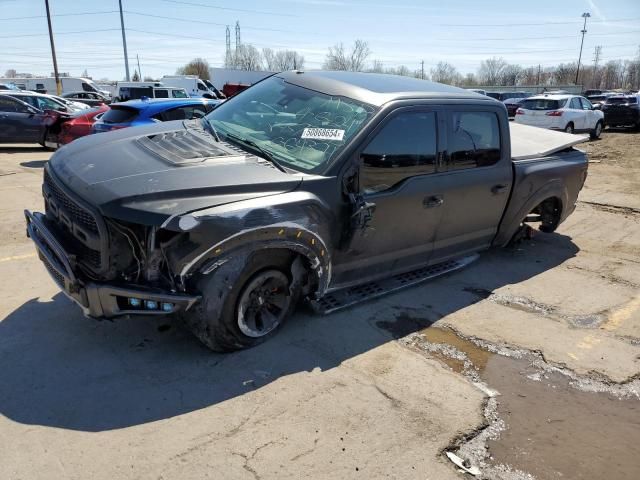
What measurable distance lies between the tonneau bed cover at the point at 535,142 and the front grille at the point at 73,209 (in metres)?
4.09

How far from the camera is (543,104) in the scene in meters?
17.9

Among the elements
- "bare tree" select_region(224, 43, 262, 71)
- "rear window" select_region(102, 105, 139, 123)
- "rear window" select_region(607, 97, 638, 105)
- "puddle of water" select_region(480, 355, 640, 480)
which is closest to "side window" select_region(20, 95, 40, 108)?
"rear window" select_region(102, 105, 139, 123)

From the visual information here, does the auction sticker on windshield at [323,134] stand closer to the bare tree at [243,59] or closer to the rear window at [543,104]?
the rear window at [543,104]

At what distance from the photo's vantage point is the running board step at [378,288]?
4.12m

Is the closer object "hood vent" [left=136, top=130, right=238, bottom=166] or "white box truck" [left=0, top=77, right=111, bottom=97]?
"hood vent" [left=136, top=130, right=238, bottom=166]

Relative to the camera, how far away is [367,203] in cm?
368

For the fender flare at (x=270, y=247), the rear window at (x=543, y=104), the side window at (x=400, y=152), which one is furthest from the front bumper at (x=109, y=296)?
the rear window at (x=543, y=104)

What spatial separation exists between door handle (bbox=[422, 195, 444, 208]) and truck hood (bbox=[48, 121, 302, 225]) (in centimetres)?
125

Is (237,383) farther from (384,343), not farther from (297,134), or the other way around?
(297,134)

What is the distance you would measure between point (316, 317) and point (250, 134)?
1550 millimetres

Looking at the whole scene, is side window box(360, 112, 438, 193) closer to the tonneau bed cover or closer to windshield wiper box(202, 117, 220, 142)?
windshield wiper box(202, 117, 220, 142)

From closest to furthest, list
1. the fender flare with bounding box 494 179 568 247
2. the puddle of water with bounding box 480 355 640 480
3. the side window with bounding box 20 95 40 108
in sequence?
the puddle of water with bounding box 480 355 640 480 → the fender flare with bounding box 494 179 568 247 → the side window with bounding box 20 95 40 108

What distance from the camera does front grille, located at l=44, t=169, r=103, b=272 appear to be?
296 cm

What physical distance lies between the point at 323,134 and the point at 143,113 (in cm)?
632
